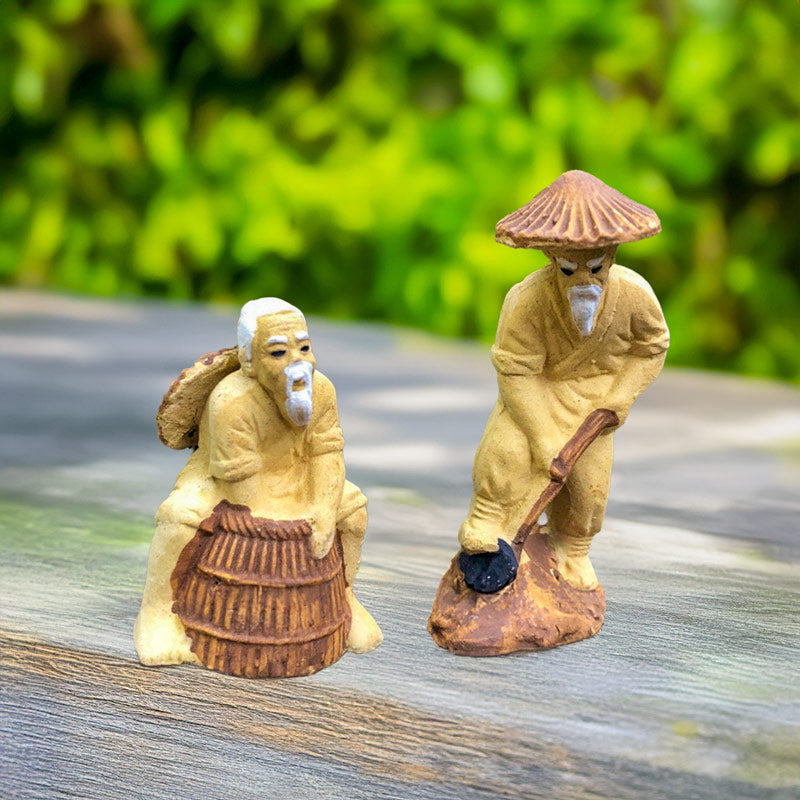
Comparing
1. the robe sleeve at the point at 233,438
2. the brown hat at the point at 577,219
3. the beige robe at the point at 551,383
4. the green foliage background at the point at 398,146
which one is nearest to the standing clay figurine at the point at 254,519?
the robe sleeve at the point at 233,438

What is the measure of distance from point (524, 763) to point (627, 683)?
27cm

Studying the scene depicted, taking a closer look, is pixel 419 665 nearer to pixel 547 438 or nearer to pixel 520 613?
pixel 520 613

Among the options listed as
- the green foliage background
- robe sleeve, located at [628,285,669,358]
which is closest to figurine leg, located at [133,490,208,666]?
robe sleeve, located at [628,285,669,358]

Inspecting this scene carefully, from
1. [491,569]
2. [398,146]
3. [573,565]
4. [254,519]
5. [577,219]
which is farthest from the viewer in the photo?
[398,146]

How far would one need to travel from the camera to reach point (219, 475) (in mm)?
2059

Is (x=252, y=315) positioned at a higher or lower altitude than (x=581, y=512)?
higher

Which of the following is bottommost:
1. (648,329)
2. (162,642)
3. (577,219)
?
(162,642)

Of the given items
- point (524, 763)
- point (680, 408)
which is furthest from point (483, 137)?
point (524, 763)

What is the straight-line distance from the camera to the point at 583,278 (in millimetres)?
2025

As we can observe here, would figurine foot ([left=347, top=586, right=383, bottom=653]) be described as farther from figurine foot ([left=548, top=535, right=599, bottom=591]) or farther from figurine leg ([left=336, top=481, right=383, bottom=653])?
figurine foot ([left=548, top=535, right=599, bottom=591])

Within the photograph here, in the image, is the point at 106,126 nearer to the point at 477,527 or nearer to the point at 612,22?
the point at 612,22

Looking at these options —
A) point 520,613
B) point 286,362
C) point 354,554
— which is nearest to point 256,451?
point 286,362

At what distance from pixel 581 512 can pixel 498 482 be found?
18cm

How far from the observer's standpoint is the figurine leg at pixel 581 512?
2209mm
